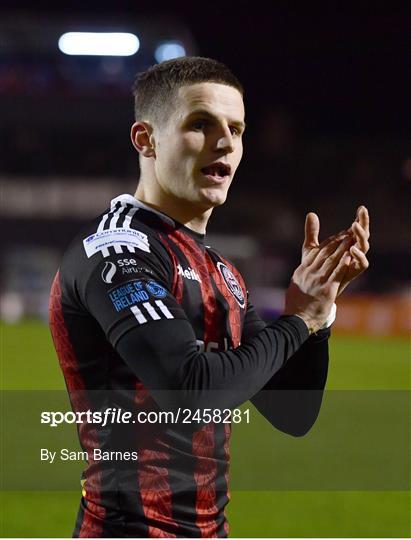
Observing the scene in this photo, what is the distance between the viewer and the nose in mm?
2129

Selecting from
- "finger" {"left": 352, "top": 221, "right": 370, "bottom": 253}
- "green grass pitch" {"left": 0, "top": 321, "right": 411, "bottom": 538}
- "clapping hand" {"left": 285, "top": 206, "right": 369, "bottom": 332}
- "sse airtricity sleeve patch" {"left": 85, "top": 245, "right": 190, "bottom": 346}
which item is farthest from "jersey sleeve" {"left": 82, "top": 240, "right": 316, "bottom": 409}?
"green grass pitch" {"left": 0, "top": 321, "right": 411, "bottom": 538}

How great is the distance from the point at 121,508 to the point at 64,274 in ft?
1.84

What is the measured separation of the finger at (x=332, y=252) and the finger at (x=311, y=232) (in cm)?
7

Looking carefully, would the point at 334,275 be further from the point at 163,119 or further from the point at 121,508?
the point at 121,508

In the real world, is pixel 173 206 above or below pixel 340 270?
above

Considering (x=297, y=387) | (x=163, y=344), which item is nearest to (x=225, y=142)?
(x=163, y=344)

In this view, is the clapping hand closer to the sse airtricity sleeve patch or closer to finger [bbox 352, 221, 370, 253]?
finger [bbox 352, 221, 370, 253]

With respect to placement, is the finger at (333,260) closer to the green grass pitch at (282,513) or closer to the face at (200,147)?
the face at (200,147)

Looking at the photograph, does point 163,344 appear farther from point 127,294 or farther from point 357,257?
point 357,257

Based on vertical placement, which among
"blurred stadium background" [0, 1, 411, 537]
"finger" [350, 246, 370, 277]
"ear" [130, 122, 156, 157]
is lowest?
"finger" [350, 246, 370, 277]

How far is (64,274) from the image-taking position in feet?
6.81

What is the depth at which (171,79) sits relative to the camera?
2.24 metres

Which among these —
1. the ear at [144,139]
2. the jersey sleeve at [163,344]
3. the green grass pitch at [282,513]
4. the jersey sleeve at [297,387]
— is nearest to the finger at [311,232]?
the jersey sleeve at [297,387]

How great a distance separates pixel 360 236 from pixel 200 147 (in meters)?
0.46
